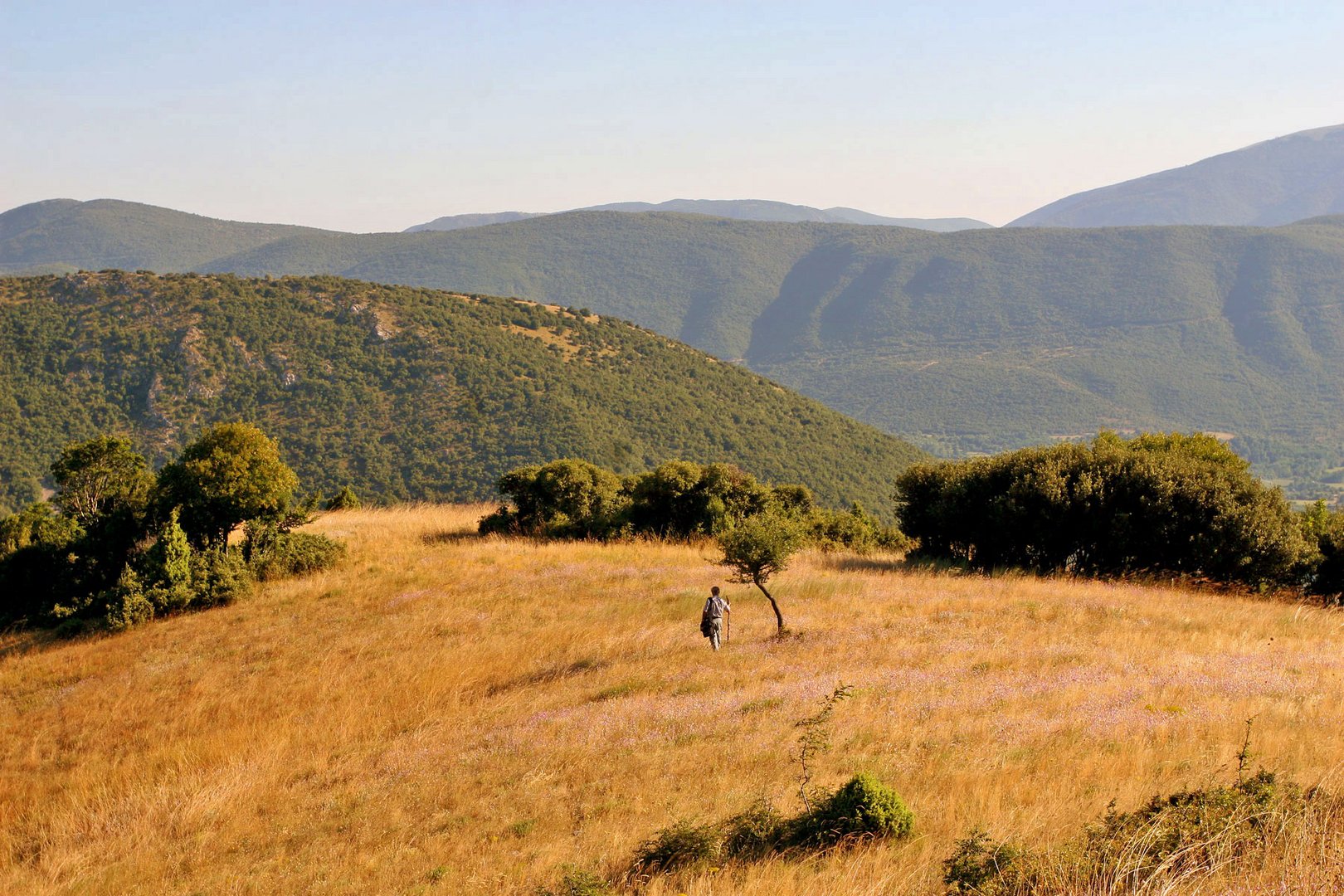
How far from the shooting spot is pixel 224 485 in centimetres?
2255

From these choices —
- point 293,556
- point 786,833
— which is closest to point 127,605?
point 293,556

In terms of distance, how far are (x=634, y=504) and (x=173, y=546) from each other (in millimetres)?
13312

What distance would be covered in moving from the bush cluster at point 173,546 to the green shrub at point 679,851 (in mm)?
17719

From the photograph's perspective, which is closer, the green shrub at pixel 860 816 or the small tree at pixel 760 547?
the green shrub at pixel 860 816

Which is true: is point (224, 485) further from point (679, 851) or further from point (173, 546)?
point (679, 851)

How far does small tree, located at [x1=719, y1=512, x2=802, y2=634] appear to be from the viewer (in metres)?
15.8

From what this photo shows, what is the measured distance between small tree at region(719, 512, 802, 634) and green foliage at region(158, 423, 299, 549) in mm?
13530

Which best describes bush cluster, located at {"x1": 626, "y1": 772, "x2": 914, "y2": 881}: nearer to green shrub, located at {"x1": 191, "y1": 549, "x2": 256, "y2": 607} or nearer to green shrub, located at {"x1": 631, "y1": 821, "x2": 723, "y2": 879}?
green shrub, located at {"x1": 631, "y1": 821, "x2": 723, "y2": 879}

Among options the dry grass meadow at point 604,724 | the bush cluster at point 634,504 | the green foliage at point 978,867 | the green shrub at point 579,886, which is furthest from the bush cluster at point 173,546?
the green foliage at point 978,867

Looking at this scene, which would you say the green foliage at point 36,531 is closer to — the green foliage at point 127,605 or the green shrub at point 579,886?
the green foliage at point 127,605

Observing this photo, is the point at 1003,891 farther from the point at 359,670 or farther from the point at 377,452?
the point at 377,452

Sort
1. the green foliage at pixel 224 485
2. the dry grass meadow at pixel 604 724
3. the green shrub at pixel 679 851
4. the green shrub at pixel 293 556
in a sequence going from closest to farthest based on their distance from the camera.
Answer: the green shrub at pixel 679 851 → the dry grass meadow at pixel 604 724 → the green foliage at pixel 224 485 → the green shrub at pixel 293 556

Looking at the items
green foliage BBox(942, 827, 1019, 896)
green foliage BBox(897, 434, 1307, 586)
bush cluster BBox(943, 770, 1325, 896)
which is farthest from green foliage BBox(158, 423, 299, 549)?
green foliage BBox(942, 827, 1019, 896)

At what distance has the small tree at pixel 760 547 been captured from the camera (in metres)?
15.8
